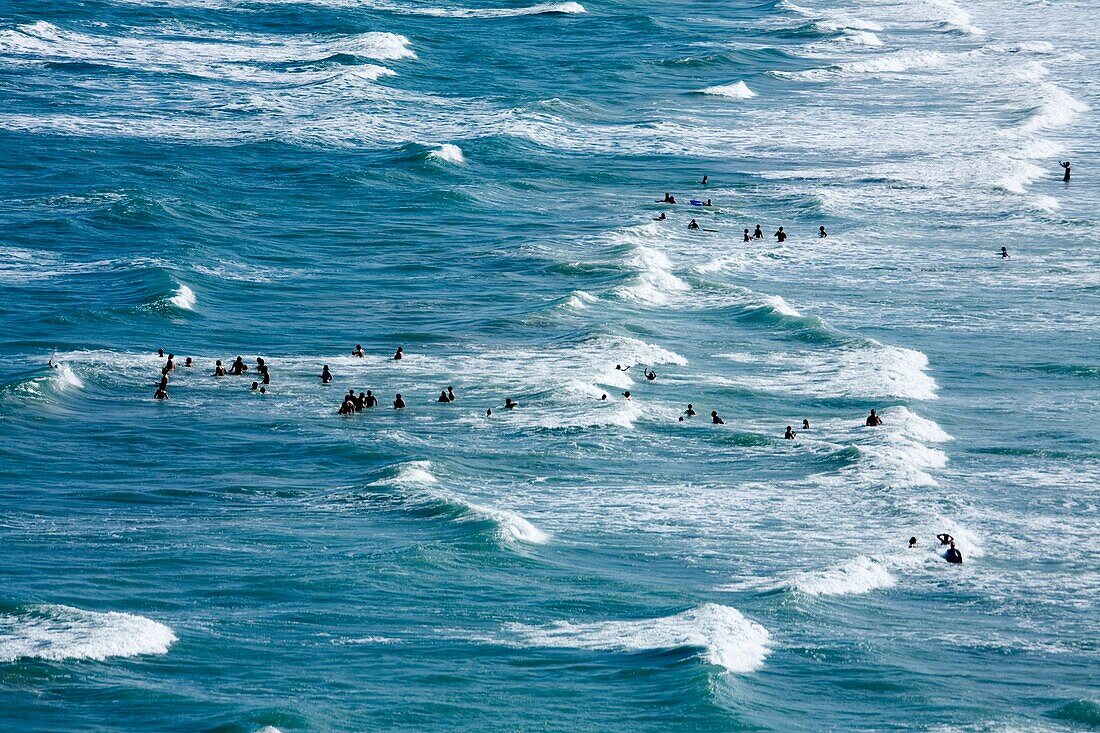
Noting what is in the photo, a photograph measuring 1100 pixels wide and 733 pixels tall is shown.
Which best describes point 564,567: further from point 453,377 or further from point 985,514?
point 453,377

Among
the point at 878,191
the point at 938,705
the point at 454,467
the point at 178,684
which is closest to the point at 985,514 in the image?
the point at 938,705

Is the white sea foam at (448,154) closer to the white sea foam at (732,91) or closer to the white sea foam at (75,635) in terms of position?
the white sea foam at (732,91)

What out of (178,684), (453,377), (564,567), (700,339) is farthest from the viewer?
(700,339)

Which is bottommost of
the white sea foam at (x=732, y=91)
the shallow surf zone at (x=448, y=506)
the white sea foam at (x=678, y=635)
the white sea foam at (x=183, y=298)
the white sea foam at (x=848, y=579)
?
the white sea foam at (x=678, y=635)

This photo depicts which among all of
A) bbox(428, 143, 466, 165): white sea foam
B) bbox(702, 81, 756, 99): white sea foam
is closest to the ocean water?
bbox(702, 81, 756, 99): white sea foam

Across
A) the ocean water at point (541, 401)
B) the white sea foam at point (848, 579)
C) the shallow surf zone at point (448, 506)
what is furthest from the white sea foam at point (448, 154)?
the white sea foam at point (848, 579)

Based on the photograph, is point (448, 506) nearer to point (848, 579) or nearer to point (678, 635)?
point (678, 635)
